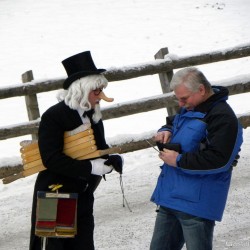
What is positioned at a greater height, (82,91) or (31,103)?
(82,91)

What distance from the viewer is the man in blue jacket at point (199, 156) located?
279 cm

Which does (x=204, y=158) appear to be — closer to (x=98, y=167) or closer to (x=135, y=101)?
(x=98, y=167)

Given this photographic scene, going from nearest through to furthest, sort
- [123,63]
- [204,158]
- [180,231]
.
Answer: [204,158] < [180,231] < [123,63]

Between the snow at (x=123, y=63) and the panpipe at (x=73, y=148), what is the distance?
58.5 inches

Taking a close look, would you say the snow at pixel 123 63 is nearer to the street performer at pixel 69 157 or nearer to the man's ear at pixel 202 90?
the street performer at pixel 69 157

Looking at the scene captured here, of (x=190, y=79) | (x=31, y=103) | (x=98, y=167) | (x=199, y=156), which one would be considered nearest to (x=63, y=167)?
(x=98, y=167)

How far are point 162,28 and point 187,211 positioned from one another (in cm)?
1524

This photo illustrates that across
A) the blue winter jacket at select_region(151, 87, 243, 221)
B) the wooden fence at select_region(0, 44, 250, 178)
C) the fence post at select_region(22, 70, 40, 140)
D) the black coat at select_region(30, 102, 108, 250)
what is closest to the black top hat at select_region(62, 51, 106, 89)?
the black coat at select_region(30, 102, 108, 250)

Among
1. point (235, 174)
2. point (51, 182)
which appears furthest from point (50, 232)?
point (235, 174)

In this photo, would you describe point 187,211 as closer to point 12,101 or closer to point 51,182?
point 51,182

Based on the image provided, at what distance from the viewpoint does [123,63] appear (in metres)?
14.6

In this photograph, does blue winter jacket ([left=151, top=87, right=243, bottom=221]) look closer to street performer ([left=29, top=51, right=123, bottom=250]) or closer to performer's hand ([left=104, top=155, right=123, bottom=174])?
performer's hand ([left=104, top=155, right=123, bottom=174])

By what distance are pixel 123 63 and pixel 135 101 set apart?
351 inches

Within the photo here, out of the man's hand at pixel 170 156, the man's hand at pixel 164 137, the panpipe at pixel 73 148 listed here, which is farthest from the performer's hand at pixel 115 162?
the man's hand at pixel 170 156
